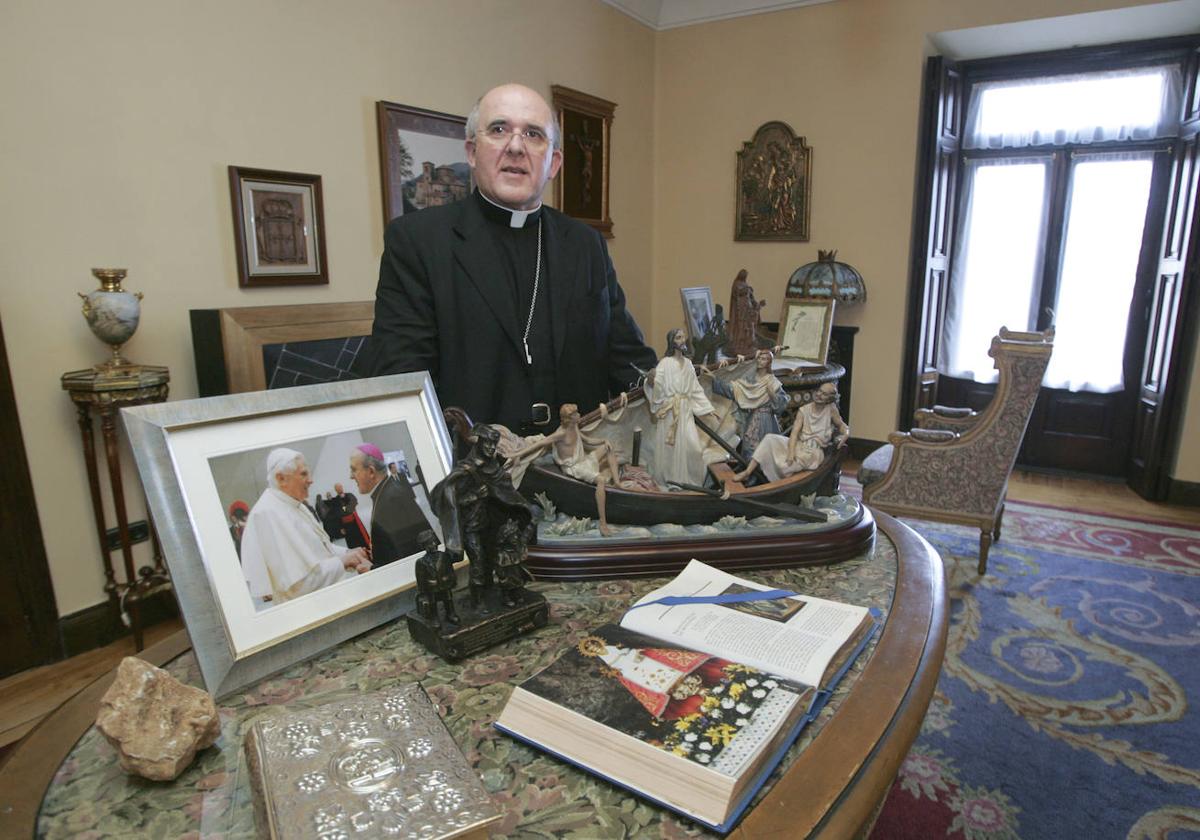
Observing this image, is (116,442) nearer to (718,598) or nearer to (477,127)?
(477,127)

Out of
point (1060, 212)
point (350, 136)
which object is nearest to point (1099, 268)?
point (1060, 212)

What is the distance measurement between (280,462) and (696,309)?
9.54 ft

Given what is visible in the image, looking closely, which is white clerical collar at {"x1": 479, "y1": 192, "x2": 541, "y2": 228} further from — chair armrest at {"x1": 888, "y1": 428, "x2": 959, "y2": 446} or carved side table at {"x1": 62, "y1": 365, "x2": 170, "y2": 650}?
chair armrest at {"x1": 888, "y1": 428, "x2": 959, "y2": 446}

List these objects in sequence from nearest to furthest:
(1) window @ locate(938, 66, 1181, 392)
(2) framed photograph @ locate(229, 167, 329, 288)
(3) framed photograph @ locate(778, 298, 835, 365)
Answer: (2) framed photograph @ locate(229, 167, 329, 288), (3) framed photograph @ locate(778, 298, 835, 365), (1) window @ locate(938, 66, 1181, 392)

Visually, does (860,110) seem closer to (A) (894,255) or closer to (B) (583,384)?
(A) (894,255)

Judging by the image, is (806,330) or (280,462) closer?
(280,462)

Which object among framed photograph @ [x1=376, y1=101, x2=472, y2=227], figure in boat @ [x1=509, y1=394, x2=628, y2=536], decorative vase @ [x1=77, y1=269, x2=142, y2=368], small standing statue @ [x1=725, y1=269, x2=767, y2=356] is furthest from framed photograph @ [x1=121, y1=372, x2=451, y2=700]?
framed photograph @ [x1=376, y1=101, x2=472, y2=227]

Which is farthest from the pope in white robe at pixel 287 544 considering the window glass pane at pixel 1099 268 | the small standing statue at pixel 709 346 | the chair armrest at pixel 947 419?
the window glass pane at pixel 1099 268

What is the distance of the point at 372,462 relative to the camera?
1274mm

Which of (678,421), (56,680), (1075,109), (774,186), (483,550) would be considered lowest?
(56,680)

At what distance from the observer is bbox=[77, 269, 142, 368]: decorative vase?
2.53 m

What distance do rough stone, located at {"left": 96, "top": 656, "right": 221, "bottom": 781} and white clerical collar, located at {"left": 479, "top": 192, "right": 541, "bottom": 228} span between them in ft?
4.69

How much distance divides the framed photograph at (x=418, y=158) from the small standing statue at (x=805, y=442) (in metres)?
2.54

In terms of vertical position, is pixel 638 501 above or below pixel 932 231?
below
